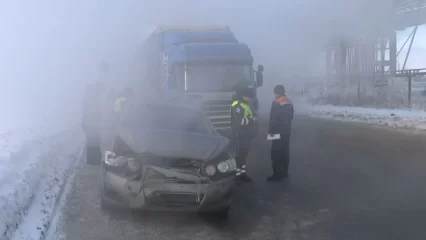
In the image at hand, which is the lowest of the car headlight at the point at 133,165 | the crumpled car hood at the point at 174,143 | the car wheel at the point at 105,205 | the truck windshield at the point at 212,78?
the car wheel at the point at 105,205

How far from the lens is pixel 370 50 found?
2612 centimetres

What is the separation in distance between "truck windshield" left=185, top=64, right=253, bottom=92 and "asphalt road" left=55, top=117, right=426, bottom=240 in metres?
2.66

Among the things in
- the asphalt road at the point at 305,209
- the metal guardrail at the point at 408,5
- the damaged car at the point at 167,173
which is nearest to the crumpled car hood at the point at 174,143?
the damaged car at the point at 167,173

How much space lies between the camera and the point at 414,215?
4773 mm

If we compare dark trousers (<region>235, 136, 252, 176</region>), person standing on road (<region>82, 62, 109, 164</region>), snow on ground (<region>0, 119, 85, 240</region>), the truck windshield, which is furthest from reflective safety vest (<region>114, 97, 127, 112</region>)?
the truck windshield

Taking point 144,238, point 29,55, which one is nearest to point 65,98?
point 29,55

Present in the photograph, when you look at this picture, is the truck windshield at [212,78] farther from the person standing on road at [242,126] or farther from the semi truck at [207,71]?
the person standing on road at [242,126]

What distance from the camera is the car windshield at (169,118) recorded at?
18.7 ft

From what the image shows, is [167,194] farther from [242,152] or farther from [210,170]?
[242,152]

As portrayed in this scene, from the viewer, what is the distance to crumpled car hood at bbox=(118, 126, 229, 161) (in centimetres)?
461

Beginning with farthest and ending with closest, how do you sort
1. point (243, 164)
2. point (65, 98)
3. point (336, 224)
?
point (65, 98) → point (243, 164) → point (336, 224)

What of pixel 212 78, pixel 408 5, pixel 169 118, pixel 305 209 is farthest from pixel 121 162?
pixel 408 5

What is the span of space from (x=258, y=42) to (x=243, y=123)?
10.6 metres

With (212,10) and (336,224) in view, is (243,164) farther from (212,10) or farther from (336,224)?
(212,10)
